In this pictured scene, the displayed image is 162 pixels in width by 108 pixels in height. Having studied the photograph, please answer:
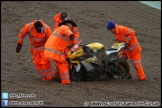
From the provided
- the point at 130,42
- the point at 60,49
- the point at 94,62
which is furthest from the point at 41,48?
the point at 130,42

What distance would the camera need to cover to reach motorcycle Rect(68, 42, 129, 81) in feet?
33.0

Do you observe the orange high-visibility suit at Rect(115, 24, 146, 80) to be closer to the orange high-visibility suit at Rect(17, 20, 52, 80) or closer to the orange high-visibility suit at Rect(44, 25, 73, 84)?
the orange high-visibility suit at Rect(44, 25, 73, 84)

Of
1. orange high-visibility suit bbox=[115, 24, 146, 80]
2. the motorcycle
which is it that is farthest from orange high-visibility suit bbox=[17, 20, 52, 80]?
orange high-visibility suit bbox=[115, 24, 146, 80]

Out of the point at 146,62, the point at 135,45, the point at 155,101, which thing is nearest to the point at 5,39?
the point at 146,62

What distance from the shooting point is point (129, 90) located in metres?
9.46

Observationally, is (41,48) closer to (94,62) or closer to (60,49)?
(60,49)

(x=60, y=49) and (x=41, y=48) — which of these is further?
(x=41, y=48)

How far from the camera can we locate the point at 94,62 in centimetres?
1006

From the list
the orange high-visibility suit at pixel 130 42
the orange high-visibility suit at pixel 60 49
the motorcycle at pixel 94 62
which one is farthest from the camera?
the orange high-visibility suit at pixel 130 42

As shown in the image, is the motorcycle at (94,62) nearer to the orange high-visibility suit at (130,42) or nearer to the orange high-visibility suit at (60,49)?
the orange high-visibility suit at (130,42)

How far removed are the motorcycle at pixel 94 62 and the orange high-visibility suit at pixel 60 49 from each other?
0.45m

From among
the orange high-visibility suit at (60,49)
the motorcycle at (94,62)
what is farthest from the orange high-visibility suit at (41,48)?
the motorcycle at (94,62)

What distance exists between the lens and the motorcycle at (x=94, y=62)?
396 inches

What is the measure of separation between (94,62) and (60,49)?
0.93 m
